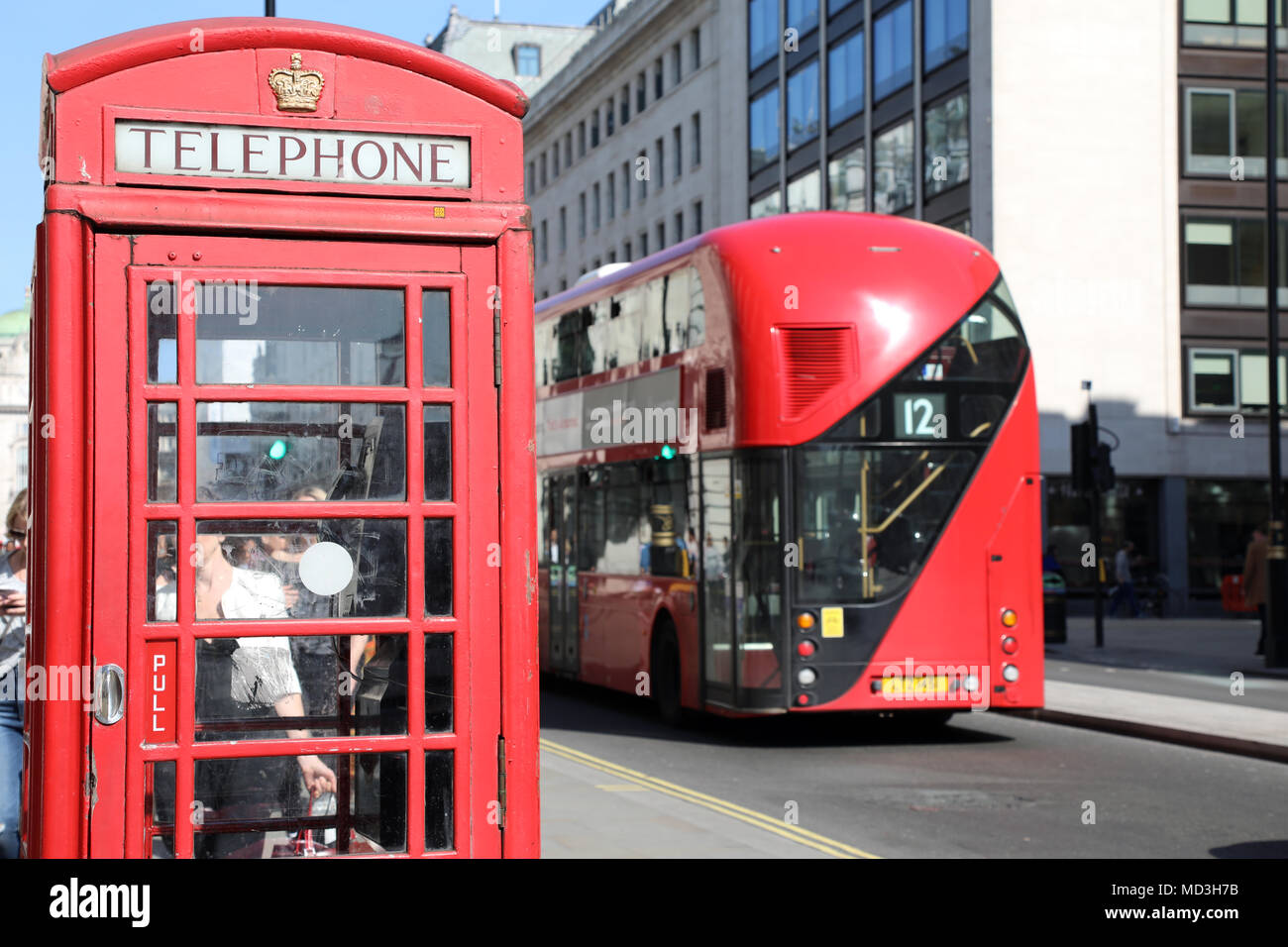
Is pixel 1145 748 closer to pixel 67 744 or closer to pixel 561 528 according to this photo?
pixel 561 528

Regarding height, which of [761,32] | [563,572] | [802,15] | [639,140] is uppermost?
[761,32]

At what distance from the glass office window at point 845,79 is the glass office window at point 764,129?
12.7 ft

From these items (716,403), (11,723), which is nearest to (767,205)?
(716,403)

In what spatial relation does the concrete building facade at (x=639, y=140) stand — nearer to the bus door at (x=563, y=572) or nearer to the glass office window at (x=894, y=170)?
the glass office window at (x=894, y=170)

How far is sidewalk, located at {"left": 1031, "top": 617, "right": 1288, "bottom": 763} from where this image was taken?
14.3m

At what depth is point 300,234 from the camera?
4.54 metres

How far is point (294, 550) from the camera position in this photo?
457 cm

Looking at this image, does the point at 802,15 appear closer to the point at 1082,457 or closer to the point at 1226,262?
the point at 1226,262

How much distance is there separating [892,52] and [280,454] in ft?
139

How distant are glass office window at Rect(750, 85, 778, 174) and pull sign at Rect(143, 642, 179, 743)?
48.9m

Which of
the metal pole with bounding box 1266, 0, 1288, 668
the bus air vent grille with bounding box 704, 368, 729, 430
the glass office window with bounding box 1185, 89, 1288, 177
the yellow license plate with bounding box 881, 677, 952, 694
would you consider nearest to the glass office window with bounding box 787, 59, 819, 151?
the glass office window with bounding box 1185, 89, 1288, 177

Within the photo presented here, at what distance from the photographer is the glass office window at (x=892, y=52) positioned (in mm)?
44156

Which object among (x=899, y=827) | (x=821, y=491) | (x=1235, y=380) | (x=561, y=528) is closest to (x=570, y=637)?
(x=561, y=528)
